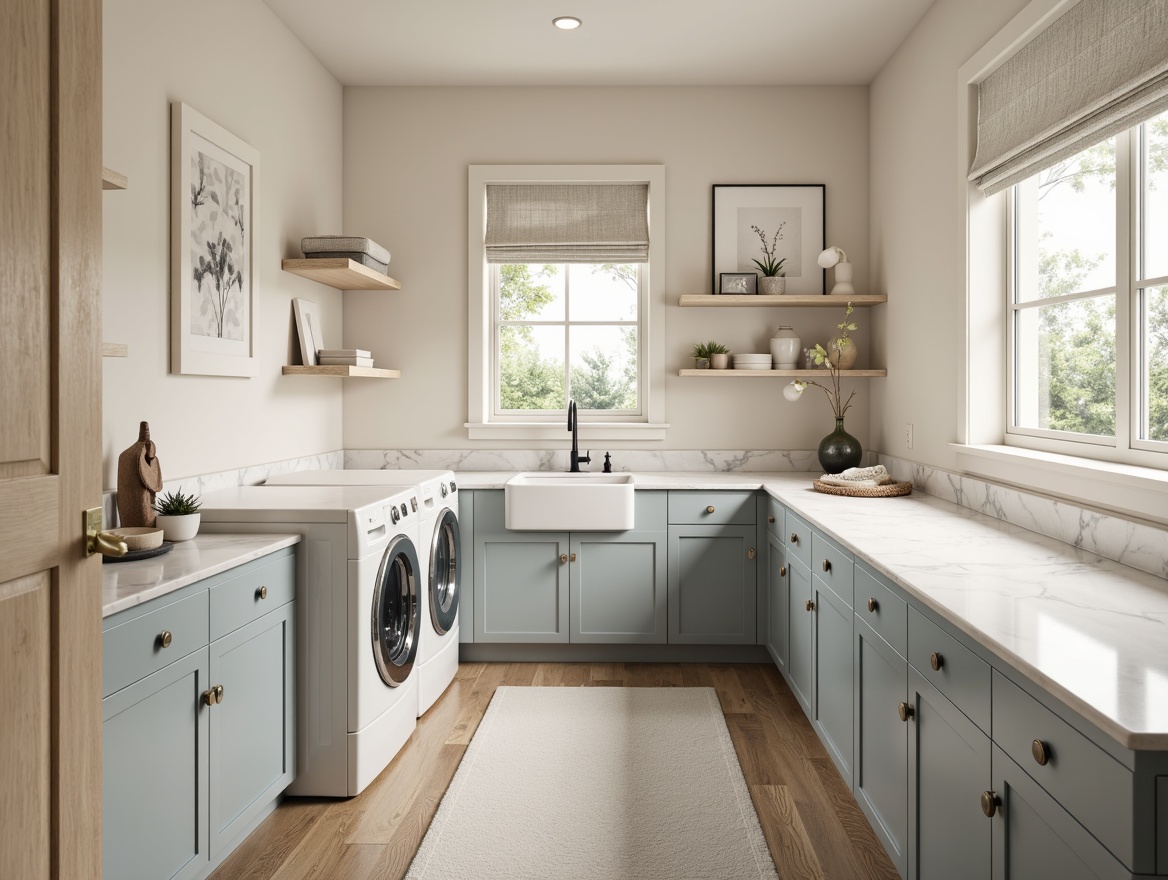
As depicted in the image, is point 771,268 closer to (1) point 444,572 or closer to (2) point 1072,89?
(2) point 1072,89

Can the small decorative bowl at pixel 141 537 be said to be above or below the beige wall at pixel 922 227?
below

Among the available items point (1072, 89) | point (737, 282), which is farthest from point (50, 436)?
point (737, 282)

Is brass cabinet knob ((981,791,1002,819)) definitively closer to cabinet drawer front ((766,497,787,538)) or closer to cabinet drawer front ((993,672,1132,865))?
cabinet drawer front ((993,672,1132,865))

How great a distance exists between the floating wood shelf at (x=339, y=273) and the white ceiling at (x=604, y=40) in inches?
38.8

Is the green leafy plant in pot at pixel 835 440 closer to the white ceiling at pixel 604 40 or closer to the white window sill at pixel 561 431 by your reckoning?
the white window sill at pixel 561 431

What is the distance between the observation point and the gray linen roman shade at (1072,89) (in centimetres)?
192

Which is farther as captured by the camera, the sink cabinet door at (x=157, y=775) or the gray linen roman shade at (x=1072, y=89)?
the gray linen roman shade at (x=1072, y=89)

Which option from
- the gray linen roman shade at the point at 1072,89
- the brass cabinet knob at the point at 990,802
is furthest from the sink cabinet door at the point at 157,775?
the gray linen roman shade at the point at 1072,89

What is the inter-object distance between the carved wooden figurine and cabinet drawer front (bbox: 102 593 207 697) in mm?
447

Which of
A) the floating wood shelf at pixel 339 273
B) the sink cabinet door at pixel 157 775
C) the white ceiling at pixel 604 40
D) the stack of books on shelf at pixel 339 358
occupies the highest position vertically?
the white ceiling at pixel 604 40

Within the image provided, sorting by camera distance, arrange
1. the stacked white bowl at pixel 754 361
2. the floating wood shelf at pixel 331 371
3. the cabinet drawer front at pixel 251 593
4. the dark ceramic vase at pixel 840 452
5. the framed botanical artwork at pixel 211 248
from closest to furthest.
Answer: the cabinet drawer front at pixel 251 593 < the framed botanical artwork at pixel 211 248 < the floating wood shelf at pixel 331 371 < the dark ceramic vase at pixel 840 452 < the stacked white bowl at pixel 754 361

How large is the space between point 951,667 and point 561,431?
2712mm

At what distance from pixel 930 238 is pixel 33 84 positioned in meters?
3.04

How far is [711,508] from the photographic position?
11.7ft
